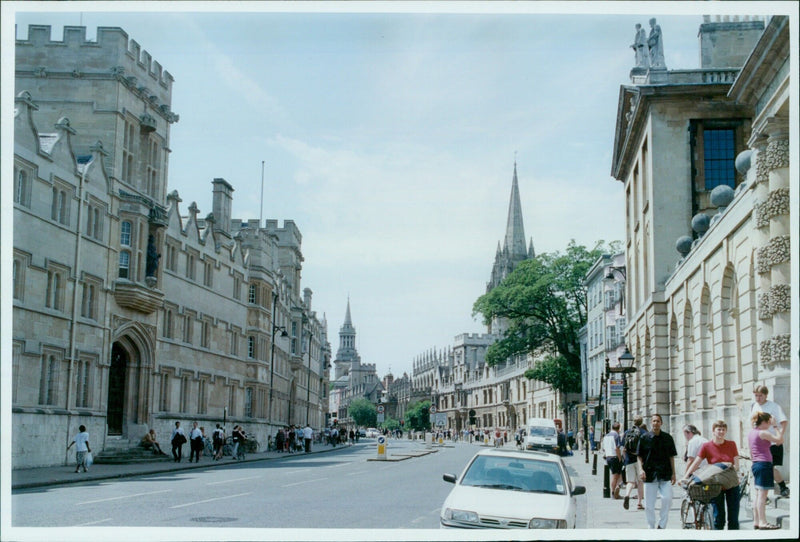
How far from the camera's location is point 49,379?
107 feet

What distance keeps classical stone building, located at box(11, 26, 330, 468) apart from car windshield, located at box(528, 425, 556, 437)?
17151 millimetres

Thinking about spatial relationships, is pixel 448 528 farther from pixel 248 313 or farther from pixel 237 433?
pixel 248 313

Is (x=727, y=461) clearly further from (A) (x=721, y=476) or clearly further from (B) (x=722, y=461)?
(A) (x=721, y=476)

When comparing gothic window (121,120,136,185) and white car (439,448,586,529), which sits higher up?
gothic window (121,120,136,185)

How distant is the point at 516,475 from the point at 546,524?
154 centimetres

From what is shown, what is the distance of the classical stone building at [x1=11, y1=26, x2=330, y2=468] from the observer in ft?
102

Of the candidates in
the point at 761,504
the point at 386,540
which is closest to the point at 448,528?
the point at 386,540

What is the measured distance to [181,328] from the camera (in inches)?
1770

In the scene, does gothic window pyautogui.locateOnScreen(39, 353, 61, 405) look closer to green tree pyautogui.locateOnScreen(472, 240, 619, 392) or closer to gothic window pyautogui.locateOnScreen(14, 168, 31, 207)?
gothic window pyautogui.locateOnScreen(14, 168, 31, 207)

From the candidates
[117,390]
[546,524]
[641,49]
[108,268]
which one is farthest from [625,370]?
[117,390]

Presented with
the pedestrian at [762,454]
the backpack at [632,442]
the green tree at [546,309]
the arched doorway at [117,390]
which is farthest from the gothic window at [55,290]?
the green tree at [546,309]

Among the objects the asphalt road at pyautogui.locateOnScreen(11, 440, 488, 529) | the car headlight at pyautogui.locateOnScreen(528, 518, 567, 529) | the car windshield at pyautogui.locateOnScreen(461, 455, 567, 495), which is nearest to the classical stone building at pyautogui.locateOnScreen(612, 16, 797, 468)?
the car windshield at pyautogui.locateOnScreen(461, 455, 567, 495)

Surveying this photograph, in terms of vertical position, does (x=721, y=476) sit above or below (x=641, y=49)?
below

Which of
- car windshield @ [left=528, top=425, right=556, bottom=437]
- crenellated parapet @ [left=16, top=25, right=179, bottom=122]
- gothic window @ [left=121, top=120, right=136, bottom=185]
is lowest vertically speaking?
car windshield @ [left=528, top=425, right=556, bottom=437]
